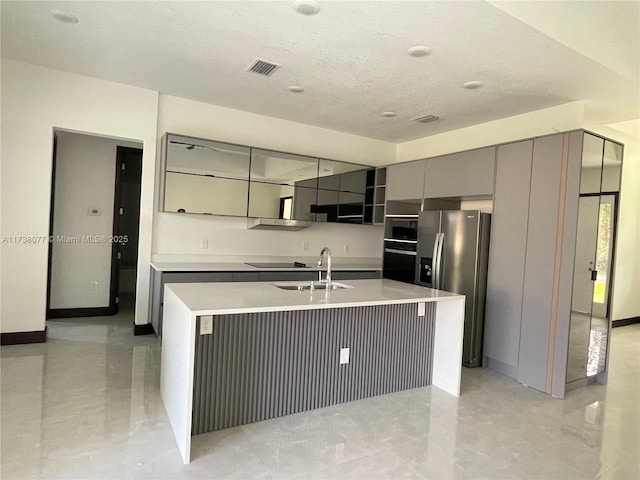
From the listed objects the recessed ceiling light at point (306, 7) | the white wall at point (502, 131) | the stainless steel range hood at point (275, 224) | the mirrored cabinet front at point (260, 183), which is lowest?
the stainless steel range hood at point (275, 224)

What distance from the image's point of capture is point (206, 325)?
236 centimetres

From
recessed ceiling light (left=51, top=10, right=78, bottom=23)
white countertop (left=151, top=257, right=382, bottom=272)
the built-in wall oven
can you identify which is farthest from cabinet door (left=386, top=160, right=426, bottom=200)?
recessed ceiling light (left=51, top=10, right=78, bottom=23)

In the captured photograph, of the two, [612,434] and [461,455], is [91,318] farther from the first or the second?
[612,434]

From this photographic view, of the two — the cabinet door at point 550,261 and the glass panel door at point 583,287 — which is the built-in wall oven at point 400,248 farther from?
the glass panel door at point 583,287

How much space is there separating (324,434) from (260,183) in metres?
2.97

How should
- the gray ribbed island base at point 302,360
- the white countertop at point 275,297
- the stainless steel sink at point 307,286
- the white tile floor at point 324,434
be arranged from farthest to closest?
the stainless steel sink at point 307,286, the gray ribbed island base at point 302,360, the white countertop at point 275,297, the white tile floor at point 324,434

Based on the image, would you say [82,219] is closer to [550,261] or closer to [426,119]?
[426,119]

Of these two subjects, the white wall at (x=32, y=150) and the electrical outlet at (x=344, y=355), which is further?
the white wall at (x=32, y=150)

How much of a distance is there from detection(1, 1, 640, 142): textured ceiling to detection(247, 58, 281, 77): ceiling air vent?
0.07m

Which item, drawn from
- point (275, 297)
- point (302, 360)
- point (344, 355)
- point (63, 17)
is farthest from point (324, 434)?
point (63, 17)

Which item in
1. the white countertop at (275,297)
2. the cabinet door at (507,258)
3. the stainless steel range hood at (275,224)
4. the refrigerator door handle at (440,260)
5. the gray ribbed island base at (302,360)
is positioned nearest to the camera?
the white countertop at (275,297)

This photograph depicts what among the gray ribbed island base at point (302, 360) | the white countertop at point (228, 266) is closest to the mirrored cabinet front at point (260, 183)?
the white countertop at point (228, 266)

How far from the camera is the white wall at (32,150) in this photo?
3.71 meters

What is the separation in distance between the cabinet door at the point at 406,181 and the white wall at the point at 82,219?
3500 mm
